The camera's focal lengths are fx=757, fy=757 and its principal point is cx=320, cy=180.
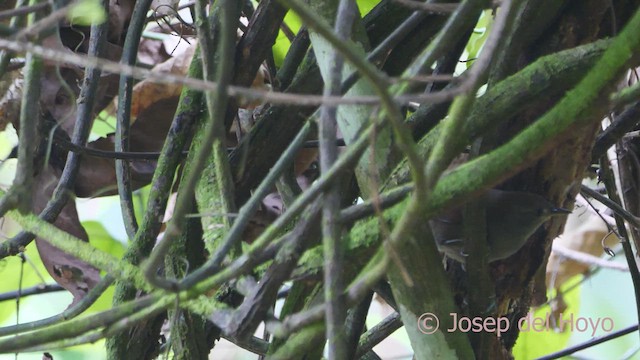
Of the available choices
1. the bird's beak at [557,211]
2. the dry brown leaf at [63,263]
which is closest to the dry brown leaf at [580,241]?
the bird's beak at [557,211]

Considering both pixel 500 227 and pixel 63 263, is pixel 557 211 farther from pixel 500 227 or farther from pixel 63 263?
pixel 63 263

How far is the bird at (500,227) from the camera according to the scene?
1.02 meters

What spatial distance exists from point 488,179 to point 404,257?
0.17 metres

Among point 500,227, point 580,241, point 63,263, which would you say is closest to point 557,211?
point 500,227

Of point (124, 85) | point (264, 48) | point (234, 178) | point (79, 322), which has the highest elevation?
point (124, 85)

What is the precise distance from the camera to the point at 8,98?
133 cm

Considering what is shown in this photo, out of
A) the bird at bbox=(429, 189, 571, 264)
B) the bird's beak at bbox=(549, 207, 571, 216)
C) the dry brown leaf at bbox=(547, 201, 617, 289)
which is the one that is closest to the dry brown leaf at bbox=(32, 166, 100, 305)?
the bird at bbox=(429, 189, 571, 264)

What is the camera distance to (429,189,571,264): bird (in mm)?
1024

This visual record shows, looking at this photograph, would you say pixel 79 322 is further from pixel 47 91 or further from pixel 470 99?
pixel 47 91

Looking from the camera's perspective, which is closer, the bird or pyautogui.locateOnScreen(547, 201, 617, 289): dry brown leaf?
the bird

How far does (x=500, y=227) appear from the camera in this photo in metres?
1.03

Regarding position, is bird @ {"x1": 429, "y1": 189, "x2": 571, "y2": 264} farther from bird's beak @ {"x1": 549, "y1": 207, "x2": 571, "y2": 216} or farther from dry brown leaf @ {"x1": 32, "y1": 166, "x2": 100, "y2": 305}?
dry brown leaf @ {"x1": 32, "y1": 166, "x2": 100, "y2": 305}

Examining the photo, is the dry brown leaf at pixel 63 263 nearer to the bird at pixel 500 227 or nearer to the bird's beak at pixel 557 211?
the bird at pixel 500 227

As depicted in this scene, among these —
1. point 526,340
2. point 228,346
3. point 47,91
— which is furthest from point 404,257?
point 228,346
